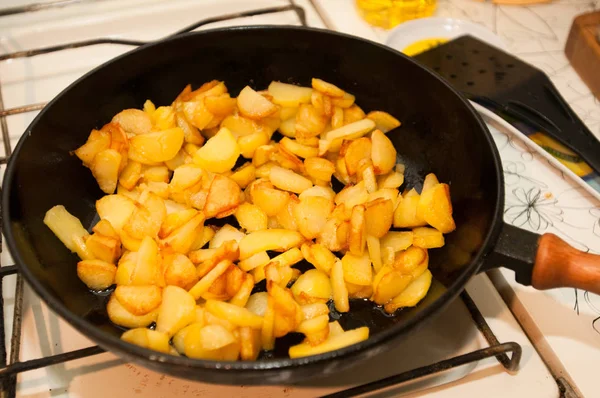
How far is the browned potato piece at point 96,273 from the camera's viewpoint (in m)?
0.75

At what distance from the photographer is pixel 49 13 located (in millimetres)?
1269

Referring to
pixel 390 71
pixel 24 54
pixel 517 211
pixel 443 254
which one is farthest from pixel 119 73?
pixel 517 211

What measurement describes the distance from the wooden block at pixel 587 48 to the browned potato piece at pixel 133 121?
89 cm

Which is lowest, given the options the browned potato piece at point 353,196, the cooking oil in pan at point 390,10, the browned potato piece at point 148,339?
the browned potato piece at point 148,339

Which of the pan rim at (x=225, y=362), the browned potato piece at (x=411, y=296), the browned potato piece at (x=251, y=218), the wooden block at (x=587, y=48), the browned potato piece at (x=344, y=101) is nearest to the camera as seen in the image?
the pan rim at (x=225, y=362)

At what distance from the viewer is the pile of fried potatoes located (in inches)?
27.3

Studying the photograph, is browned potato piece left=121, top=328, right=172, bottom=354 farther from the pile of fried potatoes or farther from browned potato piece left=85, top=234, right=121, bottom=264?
browned potato piece left=85, top=234, right=121, bottom=264

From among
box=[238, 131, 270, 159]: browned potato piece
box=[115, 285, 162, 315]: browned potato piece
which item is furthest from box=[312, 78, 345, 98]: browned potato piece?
box=[115, 285, 162, 315]: browned potato piece

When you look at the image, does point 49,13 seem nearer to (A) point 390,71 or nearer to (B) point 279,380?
(A) point 390,71

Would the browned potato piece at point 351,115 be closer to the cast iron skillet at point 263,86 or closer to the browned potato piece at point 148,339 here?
the cast iron skillet at point 263,86

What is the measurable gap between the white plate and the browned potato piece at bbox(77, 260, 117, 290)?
2.45ft

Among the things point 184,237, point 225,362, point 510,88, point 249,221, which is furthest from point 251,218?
point 510,88

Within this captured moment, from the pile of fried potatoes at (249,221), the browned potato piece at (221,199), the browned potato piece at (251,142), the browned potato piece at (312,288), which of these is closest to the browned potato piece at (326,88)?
the pile of fried potatoes at (249,221)

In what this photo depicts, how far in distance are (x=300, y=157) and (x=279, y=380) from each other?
457 millimetres
